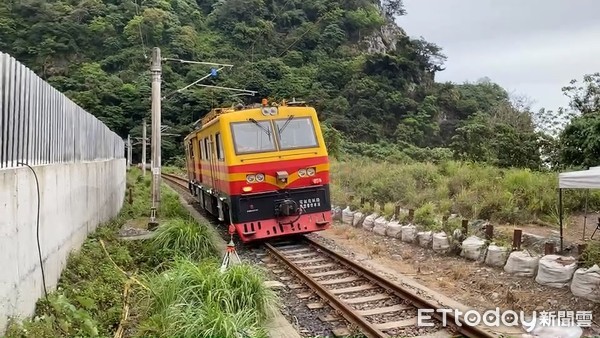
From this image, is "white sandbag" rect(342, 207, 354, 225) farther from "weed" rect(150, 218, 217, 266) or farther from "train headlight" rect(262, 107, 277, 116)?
"weed" rect(150, 218, 217, 266)

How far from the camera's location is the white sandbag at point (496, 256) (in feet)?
27.7

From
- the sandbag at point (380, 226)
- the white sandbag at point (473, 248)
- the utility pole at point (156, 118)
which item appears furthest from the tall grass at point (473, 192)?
the utility pole at point (156, 118)

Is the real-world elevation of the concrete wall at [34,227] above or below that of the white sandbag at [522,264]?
above

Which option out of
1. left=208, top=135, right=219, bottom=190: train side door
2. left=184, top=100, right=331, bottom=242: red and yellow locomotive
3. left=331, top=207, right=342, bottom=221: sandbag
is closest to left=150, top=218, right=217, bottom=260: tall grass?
left=184, top=100, right=331, bottom=242: red and yellow locomotive

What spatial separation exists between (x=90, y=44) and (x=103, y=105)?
52.9ft

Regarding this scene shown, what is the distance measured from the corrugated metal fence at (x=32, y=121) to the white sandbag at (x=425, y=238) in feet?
Answer: 22.0

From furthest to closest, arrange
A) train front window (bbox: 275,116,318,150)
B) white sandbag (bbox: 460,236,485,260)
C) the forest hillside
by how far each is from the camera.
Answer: the forest hillside → train front window (bbox: 275,116,318,150) → white sandbag (bbox: 460,236,485,260)

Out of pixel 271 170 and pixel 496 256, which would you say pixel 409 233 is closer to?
pixel 496 256

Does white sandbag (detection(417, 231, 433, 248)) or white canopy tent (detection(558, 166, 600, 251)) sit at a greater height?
white canopy tent (detection(558, 166, 600, 251))

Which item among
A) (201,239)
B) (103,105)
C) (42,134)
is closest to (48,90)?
(42,134)

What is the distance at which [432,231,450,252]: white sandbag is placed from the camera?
9.73m

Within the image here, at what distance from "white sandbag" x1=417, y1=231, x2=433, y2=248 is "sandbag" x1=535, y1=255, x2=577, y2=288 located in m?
2.86

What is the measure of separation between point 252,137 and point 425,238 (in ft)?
13.4

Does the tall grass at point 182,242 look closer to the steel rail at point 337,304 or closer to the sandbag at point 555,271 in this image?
the steel rail at point 337,304
